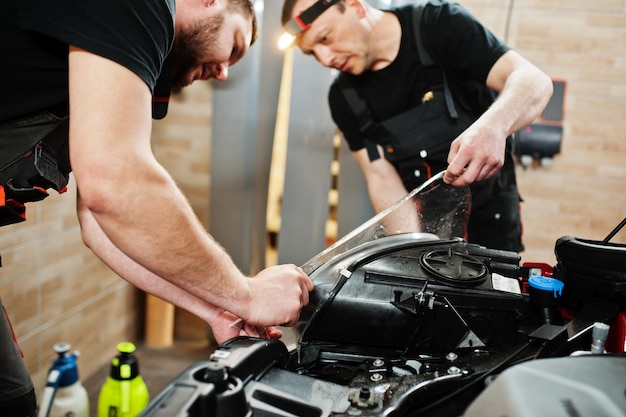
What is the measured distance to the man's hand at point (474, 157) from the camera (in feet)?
3.76

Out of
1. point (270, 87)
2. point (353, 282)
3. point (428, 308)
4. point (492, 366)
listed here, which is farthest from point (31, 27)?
point (270, 87)

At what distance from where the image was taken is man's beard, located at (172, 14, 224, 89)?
1191 mm

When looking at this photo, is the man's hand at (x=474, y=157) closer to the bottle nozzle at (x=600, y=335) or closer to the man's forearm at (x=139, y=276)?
the bottle nozzle at (x=600, y=335)

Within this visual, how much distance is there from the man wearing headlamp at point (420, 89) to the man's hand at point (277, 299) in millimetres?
585

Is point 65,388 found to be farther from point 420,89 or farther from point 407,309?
point 420,89

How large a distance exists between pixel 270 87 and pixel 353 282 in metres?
1.89

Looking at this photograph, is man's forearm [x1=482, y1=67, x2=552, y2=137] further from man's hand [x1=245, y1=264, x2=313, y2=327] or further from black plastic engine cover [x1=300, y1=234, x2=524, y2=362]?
man's hand [x1=245, y1=264, x2=313, y2=327]

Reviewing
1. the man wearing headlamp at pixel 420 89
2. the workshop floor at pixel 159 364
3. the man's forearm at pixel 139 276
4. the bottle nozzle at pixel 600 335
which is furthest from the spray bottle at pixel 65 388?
the bottle nozzle at pixel 600 335

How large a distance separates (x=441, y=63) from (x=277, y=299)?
1.12m

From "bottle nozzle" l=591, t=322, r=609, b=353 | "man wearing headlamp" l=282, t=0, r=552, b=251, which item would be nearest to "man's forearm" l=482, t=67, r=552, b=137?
"man wearing headlamp" l=282, t=0, r=552, b=251

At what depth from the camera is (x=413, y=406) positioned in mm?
721

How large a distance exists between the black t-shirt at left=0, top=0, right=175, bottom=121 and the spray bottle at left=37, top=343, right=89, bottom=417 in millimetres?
862

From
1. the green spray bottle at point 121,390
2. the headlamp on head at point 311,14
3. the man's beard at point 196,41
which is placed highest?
the headlamp on head at point 311,14

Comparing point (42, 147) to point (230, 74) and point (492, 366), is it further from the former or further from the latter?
point (230, 74)
